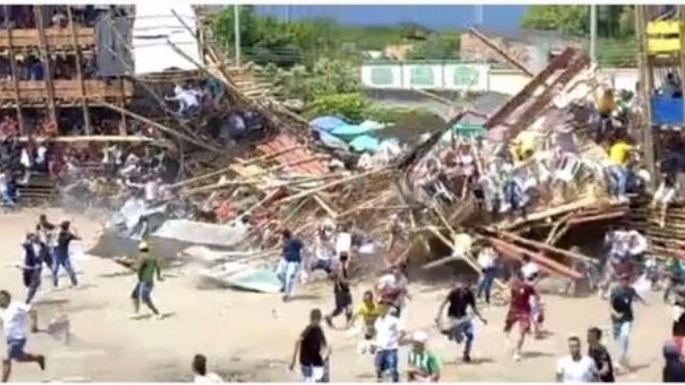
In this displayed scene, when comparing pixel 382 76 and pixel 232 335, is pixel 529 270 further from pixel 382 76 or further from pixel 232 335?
pixel 382 76

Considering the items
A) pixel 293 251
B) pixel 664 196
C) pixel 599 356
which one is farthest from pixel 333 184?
pixel 599 356

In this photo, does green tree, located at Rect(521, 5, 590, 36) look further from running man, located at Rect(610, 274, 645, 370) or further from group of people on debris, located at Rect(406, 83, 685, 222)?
running man, located at Rect(610, 274, 645, 370)

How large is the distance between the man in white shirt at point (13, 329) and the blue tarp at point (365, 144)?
841 centimetres

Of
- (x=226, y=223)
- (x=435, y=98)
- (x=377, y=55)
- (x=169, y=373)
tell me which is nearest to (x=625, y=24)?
(x=435, y=98)

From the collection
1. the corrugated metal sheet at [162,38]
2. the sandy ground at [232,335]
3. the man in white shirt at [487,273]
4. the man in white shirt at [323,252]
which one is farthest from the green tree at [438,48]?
the sandy ground at [232,335]

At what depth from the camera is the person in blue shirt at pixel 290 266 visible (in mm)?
15422

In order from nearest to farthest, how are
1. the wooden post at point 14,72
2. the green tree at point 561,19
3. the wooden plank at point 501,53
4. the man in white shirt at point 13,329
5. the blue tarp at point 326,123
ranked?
the man in white shirt at point 13,329
the wooden plank at point 501,53
the wooden post at point 14,72
the blue tarp at point 326,123
the green tree at point 561,19

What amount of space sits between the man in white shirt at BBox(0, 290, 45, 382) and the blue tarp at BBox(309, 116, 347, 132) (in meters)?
9.59

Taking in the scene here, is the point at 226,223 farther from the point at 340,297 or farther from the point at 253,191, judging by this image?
the point at 340,297

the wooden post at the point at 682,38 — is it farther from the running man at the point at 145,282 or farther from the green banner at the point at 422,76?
the green banner at the point at 422,76

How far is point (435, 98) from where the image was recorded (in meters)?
23.2

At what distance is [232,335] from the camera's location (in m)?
14.2

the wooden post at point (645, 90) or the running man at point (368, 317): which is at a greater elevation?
the wooden post at point (645, 90)

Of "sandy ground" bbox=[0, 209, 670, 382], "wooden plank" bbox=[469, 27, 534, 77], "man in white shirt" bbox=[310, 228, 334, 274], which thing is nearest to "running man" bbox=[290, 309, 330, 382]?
"sandy ground" bbox=[0, 209, 670, 382]
